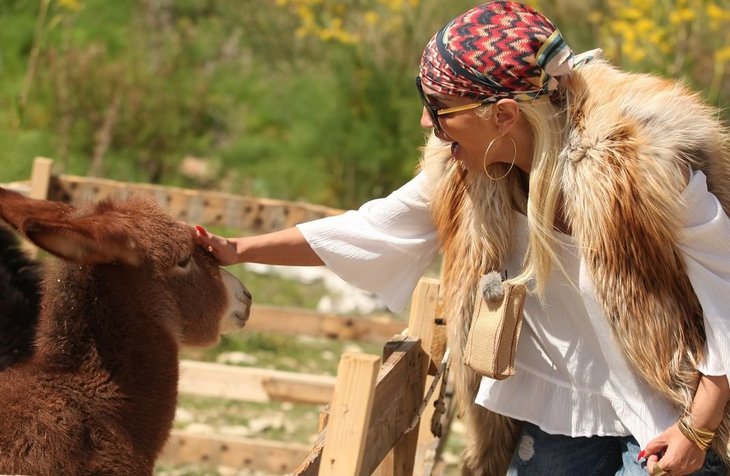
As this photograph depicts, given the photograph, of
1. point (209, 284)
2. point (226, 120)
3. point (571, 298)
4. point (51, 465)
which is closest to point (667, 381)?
point (571, 298)

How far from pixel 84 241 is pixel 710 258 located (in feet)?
5.91

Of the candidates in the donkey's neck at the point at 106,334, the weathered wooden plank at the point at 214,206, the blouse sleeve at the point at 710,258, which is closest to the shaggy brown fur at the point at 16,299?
the donkey's neck at the point at 106,334

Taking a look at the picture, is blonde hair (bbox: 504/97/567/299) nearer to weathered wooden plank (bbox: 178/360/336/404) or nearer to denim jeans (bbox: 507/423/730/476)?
denim jeans (bbox: 507/423/730/476)

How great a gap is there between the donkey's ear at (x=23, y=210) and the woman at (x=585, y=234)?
46.7 inches

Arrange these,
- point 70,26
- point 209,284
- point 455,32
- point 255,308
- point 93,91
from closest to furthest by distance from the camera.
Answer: point 455,32
point 209,284
point 255,308
point 93,91
point 70,26

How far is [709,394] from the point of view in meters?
2.92

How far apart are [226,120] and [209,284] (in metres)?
9.17

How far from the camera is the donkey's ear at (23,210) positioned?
3.07 meters

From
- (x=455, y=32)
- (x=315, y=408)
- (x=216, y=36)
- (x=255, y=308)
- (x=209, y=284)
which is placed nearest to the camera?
(x=455, y=32)

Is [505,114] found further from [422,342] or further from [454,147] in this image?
[422,342]

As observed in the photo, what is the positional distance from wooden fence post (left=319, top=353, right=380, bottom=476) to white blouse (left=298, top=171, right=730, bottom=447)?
3.20 feet

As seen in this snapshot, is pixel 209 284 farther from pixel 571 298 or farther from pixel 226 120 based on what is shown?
pixel 226 120

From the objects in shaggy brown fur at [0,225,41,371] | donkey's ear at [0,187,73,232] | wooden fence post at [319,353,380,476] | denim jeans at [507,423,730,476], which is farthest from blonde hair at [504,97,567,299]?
shaggy brown fur at [0,225,41,371]

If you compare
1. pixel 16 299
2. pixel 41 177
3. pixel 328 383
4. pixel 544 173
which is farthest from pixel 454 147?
pixel 41 177
